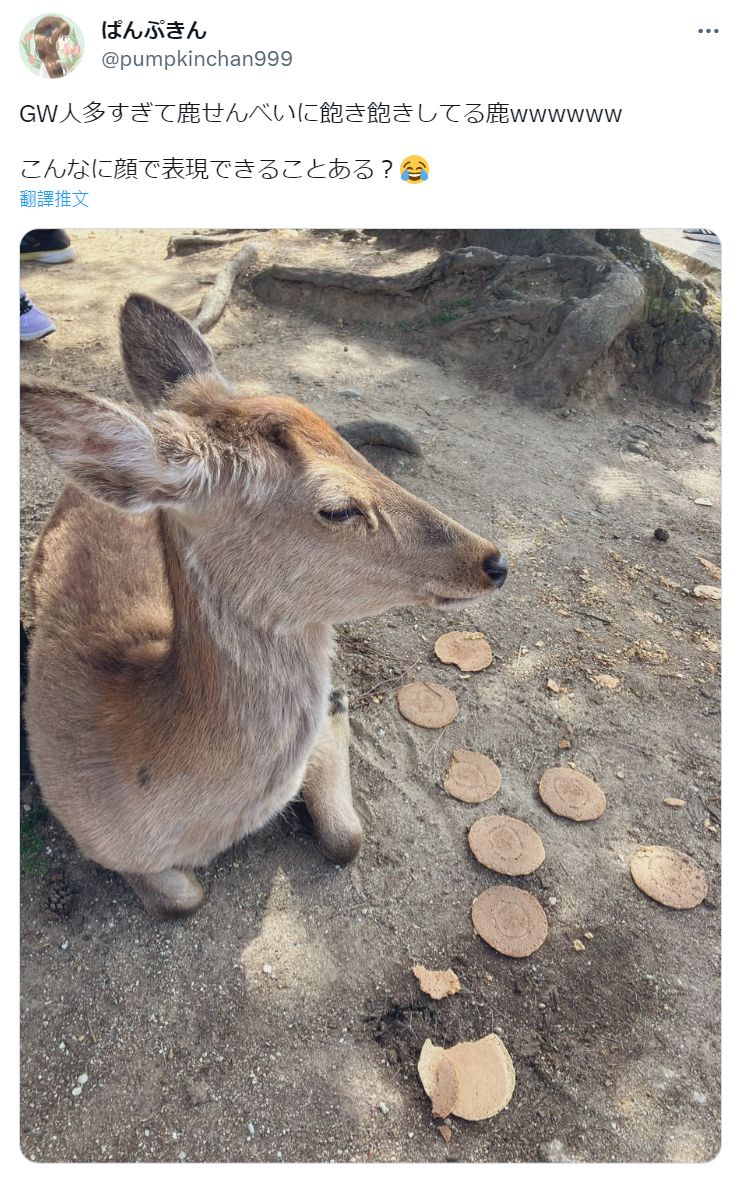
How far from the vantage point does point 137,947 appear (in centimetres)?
237

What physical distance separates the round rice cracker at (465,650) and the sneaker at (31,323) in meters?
4.20

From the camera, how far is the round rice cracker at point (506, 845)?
2.60 meters

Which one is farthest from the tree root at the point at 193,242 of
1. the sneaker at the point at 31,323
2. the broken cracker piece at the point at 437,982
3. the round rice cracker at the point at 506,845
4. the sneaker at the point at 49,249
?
the broken cracker piece at the point at 437,982

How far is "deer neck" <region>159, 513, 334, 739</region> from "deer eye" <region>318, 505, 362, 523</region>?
34 cm

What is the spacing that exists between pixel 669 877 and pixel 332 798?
1264mm

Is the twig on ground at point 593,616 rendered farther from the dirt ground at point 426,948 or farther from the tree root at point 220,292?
the tree root at point 220,292

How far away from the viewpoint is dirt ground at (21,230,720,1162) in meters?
Answer: 2.02

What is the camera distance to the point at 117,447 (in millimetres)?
1622

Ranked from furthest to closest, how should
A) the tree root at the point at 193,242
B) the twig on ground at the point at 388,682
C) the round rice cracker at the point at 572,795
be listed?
1. the tree root at the point at 193,242
2. the twig on ground at the point at 388,682
3. the round rice cracker at the point at 572,795

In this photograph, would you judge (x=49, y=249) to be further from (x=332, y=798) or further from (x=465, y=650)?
(x=332, y=798)
